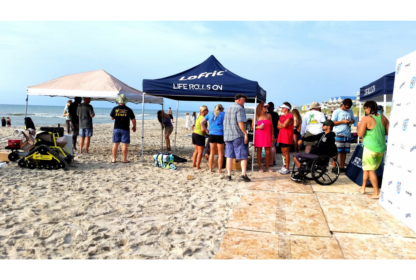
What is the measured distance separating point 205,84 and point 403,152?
13.9 ft

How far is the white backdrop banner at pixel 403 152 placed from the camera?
134 inches

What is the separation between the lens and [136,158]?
821 centimetres

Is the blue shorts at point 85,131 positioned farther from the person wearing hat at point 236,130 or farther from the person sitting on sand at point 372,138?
the person sitting on sand at point 372,138

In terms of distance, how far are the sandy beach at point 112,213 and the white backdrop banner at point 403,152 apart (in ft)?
6.97

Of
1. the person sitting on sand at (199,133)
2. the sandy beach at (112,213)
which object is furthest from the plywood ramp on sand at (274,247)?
the person sitting on sand at (199,133)

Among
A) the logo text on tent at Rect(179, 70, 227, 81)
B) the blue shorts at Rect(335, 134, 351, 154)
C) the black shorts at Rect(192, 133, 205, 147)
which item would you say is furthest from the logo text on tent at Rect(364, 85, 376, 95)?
the black shorts at Rect(192, 133, 205, 147)

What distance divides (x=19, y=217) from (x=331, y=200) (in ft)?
14.1

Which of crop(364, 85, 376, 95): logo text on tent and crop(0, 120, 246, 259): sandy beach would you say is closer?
crop(0, 120, 246, 259): sandy beach

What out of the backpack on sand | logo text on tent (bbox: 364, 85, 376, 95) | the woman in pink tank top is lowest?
the backpack on sand

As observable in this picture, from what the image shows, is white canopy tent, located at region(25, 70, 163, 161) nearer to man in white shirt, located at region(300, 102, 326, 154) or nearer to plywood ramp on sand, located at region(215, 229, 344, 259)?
man in white shirt, located at region(300, 102, 326, 154)

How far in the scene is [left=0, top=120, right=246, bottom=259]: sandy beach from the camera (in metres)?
2.80

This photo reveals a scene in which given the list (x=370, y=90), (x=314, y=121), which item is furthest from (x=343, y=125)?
(x=370, y=90)

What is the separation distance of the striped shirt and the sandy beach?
92 cm
